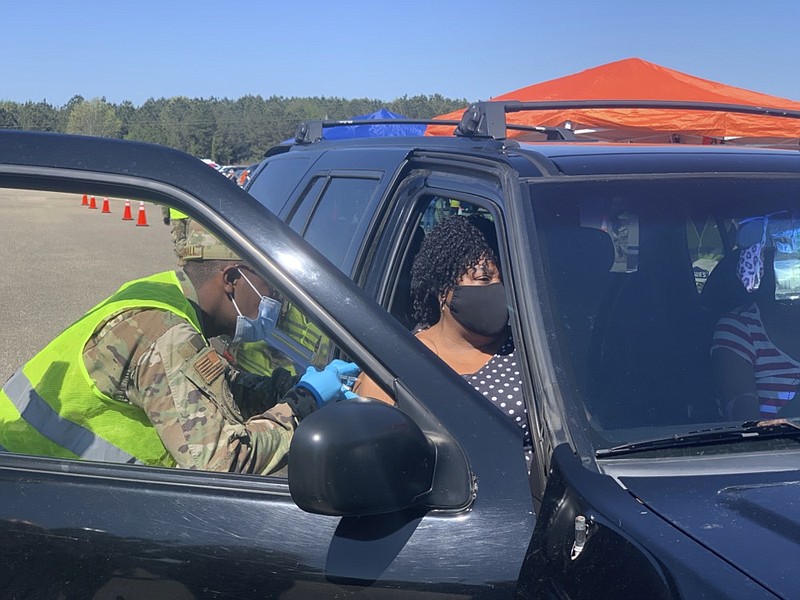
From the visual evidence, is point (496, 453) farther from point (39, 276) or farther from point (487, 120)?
point (39, 276)

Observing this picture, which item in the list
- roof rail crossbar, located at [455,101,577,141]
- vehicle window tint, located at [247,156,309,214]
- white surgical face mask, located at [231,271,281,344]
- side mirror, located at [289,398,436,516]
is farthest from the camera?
vehicle window tint, located at [247,156,309,214]

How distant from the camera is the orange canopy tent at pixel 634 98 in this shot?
346 inches

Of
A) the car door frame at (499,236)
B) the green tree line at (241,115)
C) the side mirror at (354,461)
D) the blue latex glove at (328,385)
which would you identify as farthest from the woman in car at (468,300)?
the green tree line at (241,115)

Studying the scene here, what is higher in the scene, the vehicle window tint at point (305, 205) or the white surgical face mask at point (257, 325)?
the vehicle window tint at point (305, 205)

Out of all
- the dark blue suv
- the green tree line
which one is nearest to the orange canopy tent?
the dark blue suv

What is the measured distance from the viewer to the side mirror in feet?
5.00

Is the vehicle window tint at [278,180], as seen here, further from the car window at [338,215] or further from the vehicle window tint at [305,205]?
the car window at [338,215]

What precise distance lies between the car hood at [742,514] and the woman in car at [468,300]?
882mm

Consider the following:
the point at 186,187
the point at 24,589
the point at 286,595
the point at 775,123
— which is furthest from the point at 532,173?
the point at 775,123

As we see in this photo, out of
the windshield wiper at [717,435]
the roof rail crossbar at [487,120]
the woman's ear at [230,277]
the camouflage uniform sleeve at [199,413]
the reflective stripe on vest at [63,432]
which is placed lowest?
the reflective stripe on vest at [63,432]

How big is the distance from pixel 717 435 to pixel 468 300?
1017mm

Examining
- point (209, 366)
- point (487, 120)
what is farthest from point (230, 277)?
point (487, 120)

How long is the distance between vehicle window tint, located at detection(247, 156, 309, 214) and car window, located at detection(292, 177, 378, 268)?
1.37 ft

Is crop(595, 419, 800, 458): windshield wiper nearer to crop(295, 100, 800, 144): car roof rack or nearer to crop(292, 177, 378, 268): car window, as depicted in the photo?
crop(295, 100, 800, 144): car roof rack
